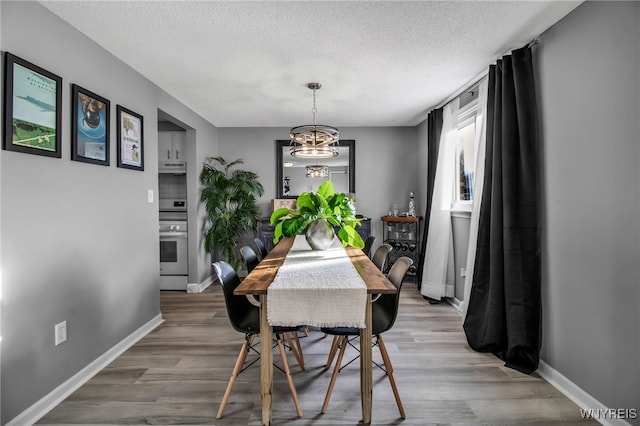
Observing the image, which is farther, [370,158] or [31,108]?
[370,158]

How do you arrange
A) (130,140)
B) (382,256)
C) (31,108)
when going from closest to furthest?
(31,108) < (382,256) < (130,140)

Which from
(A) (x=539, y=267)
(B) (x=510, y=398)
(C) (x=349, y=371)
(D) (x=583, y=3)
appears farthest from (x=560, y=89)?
(C) (x=349, y=371)

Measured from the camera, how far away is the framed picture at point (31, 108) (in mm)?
1689

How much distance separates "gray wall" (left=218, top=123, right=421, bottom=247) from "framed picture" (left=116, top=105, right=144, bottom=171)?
226 cm

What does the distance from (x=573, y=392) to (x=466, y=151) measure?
2500 millimetres

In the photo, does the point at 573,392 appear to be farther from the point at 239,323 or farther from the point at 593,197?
the point at 239,323

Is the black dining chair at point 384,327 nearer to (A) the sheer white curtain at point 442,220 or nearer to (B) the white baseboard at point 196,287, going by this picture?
(A) the sheer white curtain at point 442,220

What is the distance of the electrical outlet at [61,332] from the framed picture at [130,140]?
1.21m

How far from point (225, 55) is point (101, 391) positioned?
2444mm

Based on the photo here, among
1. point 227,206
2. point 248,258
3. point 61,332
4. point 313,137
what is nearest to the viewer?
point 61,332

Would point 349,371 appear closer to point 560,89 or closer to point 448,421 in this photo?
point 448,421

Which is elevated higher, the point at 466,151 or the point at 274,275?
the point at 466,151

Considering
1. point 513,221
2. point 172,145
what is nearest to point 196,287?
point 172,145

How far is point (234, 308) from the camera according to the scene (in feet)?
6.34
